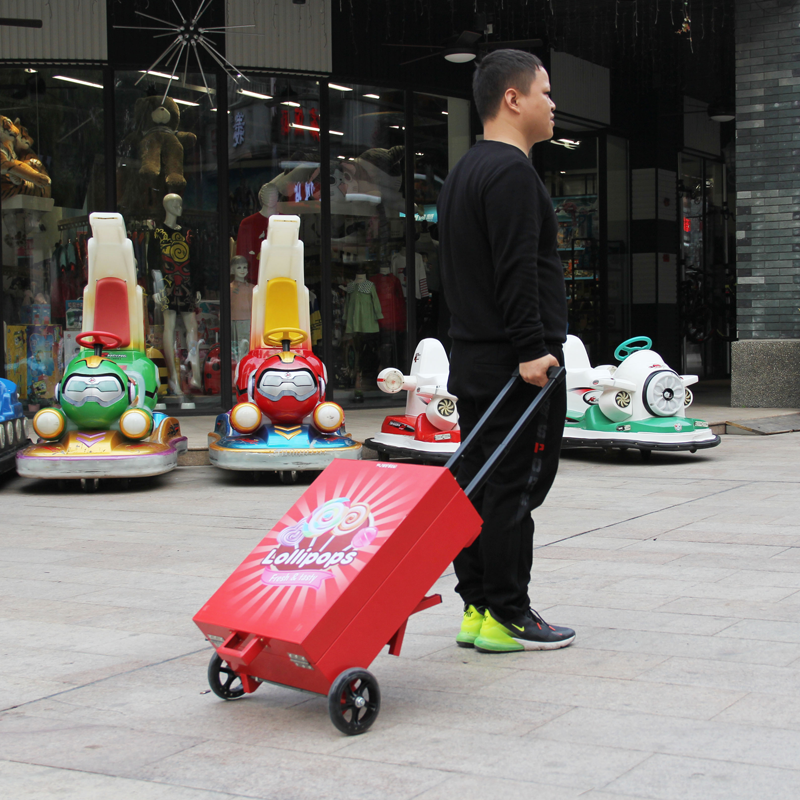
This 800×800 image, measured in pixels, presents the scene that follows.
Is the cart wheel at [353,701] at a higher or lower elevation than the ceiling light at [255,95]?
lower

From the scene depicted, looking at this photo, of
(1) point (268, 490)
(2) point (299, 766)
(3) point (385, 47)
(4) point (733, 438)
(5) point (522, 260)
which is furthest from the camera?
(3) point (385, 47)

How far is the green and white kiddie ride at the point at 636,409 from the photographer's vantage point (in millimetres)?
9516

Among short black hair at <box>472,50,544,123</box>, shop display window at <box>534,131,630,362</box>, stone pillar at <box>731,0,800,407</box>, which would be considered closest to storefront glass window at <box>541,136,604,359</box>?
shop display window at <box>534,131,630,362</box>

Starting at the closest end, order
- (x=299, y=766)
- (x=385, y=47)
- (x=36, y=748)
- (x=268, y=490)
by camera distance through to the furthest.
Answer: (x=299, y=766) → (x=36, y=748) → (x=268, y=490) → (x=385, y=47)

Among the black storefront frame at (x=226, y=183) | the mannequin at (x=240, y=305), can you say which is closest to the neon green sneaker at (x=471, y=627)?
the black storefront frame at (x=226, y=183)

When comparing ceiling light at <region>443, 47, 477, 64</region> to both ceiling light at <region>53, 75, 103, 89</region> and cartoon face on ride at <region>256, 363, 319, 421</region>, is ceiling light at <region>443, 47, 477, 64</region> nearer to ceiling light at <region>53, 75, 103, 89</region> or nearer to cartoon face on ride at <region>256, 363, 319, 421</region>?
ceiling light at <region>53, 75, 103, 89</region>

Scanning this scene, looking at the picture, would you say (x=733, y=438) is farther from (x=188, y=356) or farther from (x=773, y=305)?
(x=188, y=356)

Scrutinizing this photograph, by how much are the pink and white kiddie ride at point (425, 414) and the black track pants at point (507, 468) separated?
523 cm

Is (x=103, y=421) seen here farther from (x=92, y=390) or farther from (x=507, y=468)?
(x=507, y=468)

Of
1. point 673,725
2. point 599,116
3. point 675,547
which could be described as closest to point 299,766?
point 673,725

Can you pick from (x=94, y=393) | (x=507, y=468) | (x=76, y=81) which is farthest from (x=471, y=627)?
(x=76, y=81)

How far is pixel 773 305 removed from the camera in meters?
13.9

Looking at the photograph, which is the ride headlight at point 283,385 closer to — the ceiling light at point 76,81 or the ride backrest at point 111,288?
the ride backrest at point 111,288

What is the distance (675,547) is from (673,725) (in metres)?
2.79
